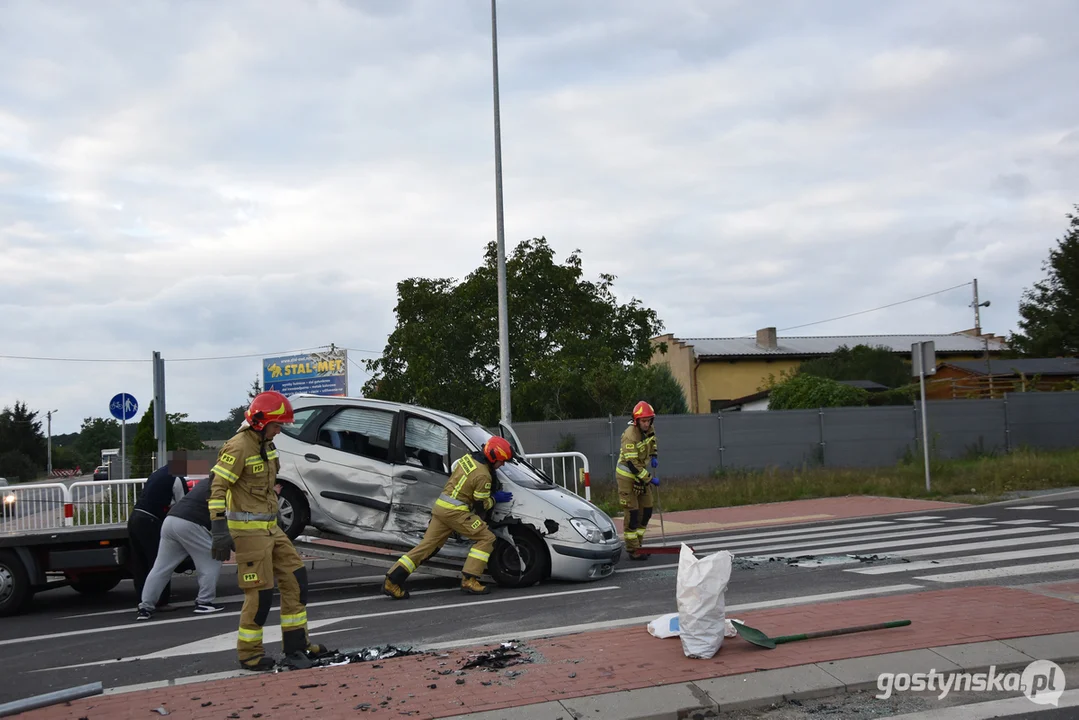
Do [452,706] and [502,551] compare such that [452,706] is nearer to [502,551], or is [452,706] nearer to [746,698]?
[746,698]

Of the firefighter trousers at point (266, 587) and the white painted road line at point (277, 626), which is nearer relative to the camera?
the firefighter trousers at point (266, 587)

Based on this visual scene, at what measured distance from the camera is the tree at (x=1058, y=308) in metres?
31.8

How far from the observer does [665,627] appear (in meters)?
6.51

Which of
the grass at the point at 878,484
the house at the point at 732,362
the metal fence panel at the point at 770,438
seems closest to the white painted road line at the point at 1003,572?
the grass at the point at 878,484

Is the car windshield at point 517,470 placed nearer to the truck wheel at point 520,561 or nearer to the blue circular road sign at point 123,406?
the truck wheel at point 520,561

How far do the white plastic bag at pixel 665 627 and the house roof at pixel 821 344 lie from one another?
142 ft

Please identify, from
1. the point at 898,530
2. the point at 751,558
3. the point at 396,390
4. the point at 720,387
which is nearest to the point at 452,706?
the point at 751,558

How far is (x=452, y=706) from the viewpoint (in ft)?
16.9

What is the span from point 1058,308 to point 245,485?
32.7 metres

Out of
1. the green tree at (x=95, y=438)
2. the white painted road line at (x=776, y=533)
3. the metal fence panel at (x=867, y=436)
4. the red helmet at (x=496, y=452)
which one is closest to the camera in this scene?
the red helmet at (x=496, y=452)

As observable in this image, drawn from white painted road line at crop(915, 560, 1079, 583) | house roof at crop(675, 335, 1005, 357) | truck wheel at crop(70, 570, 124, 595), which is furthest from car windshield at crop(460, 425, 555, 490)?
house roof at crop(675, 335, 1005, 357)

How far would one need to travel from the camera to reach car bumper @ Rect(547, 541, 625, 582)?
938 cm

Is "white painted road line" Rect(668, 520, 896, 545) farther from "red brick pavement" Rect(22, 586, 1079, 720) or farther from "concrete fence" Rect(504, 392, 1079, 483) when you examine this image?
"concrete fence" Rect(504, 392, 1079, 483)

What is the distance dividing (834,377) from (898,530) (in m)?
31.3
